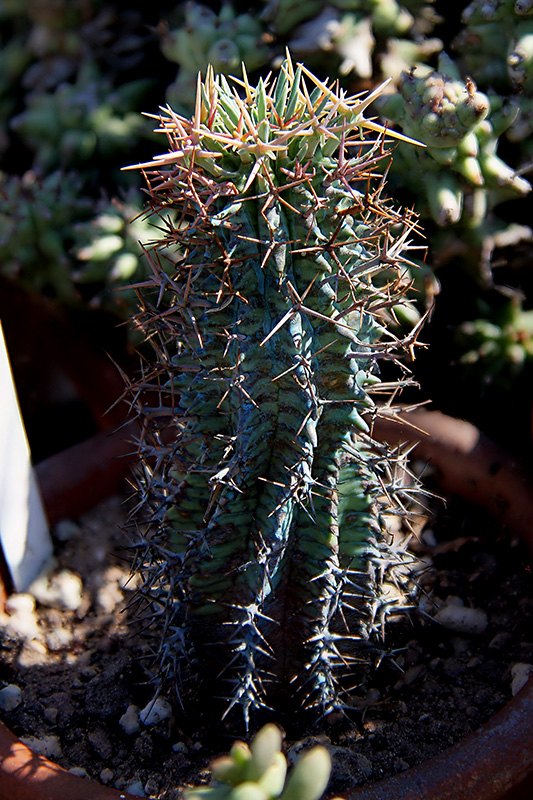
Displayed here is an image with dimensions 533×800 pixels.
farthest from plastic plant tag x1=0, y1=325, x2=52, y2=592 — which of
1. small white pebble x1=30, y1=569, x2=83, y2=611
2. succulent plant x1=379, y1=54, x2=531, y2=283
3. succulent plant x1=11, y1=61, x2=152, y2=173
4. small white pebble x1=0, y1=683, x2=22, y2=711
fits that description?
succulent plant x1=379, y1=54, x2=531, y2=283

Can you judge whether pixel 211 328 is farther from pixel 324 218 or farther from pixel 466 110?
pixel 466 110

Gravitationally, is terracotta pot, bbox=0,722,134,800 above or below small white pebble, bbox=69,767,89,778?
above

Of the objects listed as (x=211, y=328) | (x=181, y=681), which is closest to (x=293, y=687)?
(x=181, y=681)

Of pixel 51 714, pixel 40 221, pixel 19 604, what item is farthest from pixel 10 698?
pixel 40 221

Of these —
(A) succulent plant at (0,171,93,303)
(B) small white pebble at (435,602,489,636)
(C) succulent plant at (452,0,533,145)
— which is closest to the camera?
(B) small white pebble at (435,602,489,636)

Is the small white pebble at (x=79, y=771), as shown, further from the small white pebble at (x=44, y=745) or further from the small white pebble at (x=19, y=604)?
the small white pebble at (x=19, y=604)

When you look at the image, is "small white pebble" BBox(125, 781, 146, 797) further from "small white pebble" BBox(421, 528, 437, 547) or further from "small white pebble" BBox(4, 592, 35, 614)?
"small white pebble" BBox(421, 528, 437, 547)
